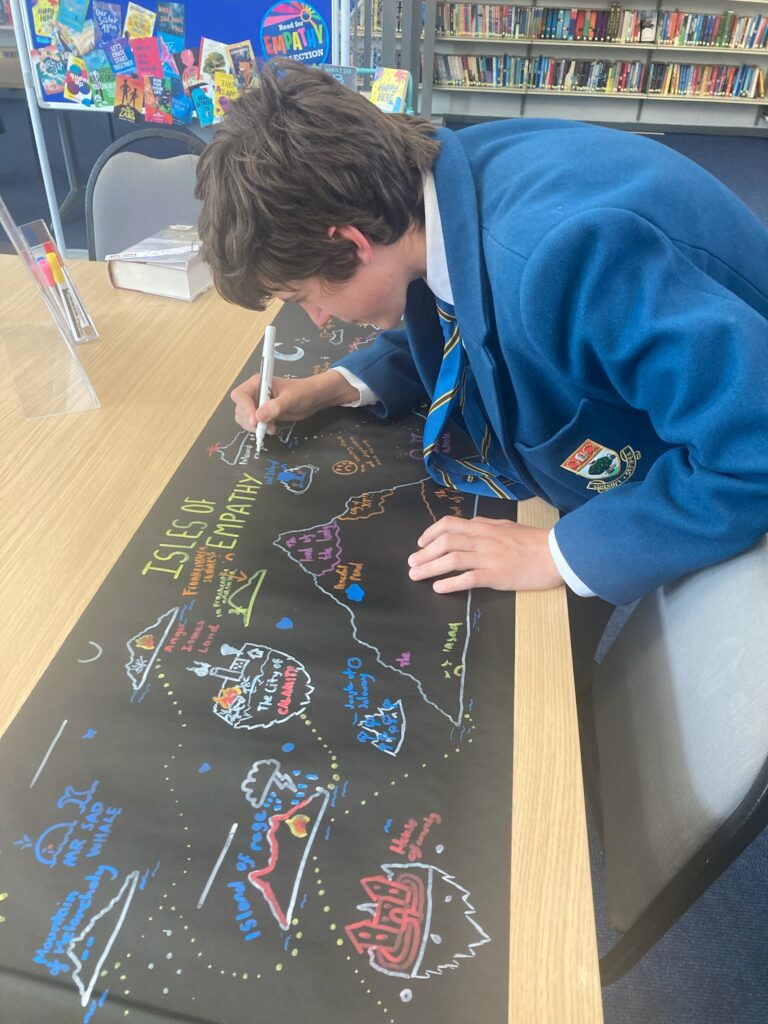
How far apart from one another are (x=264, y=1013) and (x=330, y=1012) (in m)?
0.04

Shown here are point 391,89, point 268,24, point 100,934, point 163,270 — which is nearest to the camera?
point 100,934

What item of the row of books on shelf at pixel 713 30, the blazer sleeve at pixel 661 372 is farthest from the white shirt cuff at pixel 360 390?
the row of books on shelf at pixel 713 30

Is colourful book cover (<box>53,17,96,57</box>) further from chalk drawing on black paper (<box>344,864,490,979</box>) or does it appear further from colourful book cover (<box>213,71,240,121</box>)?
chalk drawing on black paper (<box>344,864,490,979</box>)

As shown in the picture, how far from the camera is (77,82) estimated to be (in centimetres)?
283

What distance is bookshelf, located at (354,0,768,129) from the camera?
5.30m

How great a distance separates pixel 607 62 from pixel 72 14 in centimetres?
420

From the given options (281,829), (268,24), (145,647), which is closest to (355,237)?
(145,647)

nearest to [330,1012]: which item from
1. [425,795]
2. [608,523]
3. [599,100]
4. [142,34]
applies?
[425,795]

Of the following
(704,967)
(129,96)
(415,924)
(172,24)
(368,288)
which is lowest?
(704,967)

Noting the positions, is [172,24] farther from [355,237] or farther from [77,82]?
[355,237]

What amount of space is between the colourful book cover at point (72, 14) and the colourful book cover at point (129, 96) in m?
0.20

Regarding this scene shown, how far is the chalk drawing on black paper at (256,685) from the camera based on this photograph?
0.64m

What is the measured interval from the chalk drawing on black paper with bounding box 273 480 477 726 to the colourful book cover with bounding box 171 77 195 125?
2430 mm

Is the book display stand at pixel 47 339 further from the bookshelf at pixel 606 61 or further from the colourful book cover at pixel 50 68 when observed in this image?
the bookshelf at pixel 606 61
